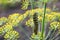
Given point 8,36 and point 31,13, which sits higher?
point 31,13

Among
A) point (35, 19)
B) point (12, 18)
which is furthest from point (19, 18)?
point (35, 19)

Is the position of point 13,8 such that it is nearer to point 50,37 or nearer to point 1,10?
point 1,10

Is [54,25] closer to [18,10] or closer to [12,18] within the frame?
[12,18]

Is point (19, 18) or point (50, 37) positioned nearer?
point (19, 18)

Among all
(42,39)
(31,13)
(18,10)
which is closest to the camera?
(42,39)

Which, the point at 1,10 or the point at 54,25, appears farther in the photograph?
the point at 1,10

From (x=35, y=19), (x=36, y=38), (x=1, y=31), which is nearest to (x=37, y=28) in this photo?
(x=35, y=19)

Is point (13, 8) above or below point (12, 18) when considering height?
below

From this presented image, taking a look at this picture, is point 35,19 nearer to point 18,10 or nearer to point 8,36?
point 8,36

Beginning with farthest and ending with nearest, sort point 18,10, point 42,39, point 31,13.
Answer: point 18,10, point 31,13, point 42,39
